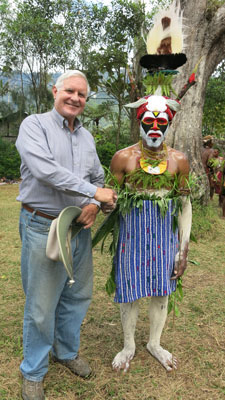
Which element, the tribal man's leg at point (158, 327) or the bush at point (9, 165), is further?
the bush at point (9, 165)

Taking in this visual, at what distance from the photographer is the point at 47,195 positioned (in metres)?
1.86

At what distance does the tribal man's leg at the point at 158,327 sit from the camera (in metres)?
2.34

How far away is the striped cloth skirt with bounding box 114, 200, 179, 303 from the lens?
7.02ft

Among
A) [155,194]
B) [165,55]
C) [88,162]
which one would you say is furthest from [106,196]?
[165,55]

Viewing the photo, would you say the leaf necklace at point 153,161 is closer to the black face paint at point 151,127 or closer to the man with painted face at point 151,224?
the man with painted face at point 151,224

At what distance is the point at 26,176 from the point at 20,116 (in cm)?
1743

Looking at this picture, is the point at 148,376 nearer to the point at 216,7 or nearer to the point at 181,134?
the point at 181,134

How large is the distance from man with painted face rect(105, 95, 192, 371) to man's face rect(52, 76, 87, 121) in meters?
0.38

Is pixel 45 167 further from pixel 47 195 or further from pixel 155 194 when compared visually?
pixel 155 194

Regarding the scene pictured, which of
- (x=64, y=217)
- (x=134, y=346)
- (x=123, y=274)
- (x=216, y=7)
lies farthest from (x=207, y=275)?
(x=216, y=7)

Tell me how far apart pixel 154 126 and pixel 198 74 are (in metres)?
4.45

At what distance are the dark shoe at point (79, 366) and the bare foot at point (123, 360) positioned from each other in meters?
0.18

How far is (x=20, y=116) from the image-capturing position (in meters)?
18.2

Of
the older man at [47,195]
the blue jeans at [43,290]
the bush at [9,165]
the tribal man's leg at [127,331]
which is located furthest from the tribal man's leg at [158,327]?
the bush at [9,165]
